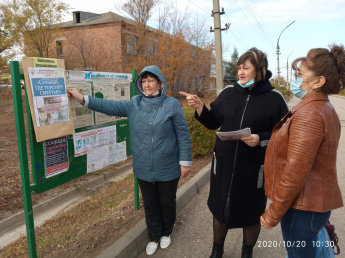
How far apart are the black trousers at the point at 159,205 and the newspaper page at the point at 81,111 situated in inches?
33.2

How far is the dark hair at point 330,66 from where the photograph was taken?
5.26ft

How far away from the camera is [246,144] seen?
90.0 inches

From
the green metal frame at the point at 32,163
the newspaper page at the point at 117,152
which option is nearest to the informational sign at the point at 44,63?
the green metal frame at the point at 32,163

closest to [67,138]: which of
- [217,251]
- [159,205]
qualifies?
[159,205]

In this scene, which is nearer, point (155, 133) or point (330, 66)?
point (330, 66)

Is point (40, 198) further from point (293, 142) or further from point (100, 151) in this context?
point (293, 142)

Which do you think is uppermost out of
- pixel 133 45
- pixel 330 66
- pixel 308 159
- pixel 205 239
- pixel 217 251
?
pixel 133 45

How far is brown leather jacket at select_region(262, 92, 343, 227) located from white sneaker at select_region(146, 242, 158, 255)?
1.53 meters

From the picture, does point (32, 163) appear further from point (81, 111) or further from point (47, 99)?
point (81, 111)

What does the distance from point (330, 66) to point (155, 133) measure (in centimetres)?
152

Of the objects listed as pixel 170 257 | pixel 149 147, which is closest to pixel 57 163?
pixel 149 147

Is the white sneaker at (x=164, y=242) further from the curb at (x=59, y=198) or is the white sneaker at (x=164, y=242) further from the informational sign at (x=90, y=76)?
the curb at (x=59, y=198)

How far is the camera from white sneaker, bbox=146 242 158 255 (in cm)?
279

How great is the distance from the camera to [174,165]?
8.62 feet
